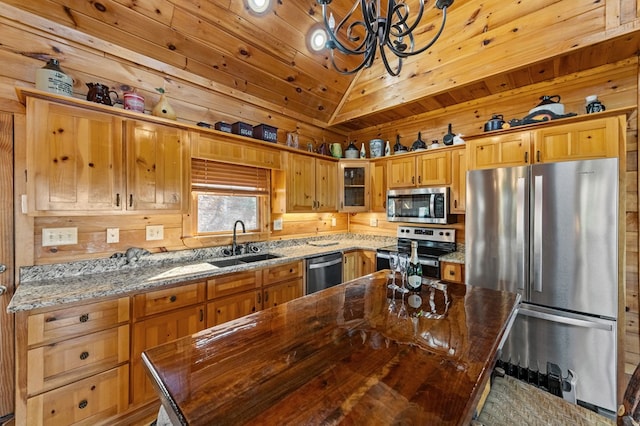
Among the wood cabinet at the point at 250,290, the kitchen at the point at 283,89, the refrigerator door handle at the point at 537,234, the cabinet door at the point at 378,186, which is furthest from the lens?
the cabinet door at the point at 378,186

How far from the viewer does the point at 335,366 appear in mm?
822

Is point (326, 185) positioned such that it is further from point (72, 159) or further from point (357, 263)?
point (72, 159)

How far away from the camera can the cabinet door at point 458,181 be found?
2930mm

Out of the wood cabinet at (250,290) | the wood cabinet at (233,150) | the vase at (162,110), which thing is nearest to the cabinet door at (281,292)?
the wood cabinet at (250,290)

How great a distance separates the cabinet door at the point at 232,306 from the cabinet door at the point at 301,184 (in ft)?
3.68

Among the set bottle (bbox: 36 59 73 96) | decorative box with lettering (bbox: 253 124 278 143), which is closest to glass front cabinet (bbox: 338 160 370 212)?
decorative box with lettering (bbox: 253 124 278 143)

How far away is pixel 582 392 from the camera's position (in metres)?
1.99

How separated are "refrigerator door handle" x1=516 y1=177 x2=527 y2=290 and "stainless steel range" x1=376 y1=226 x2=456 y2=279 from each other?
754 millimetres

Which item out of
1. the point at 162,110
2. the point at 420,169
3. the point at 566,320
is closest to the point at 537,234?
the point at 566,320

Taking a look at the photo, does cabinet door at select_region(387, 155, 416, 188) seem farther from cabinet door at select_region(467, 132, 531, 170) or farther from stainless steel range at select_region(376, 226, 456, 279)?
cabinet door at select_region(467, 132, 531, 170)

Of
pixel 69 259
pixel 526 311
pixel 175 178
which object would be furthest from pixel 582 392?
pixel 69 259

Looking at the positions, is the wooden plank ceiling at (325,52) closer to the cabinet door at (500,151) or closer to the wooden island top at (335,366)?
the cabinet door at (500,151)

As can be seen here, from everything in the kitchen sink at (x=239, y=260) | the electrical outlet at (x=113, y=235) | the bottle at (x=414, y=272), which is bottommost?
the kitchen sink at (x=239, y=260)

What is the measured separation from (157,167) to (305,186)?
167 cm
